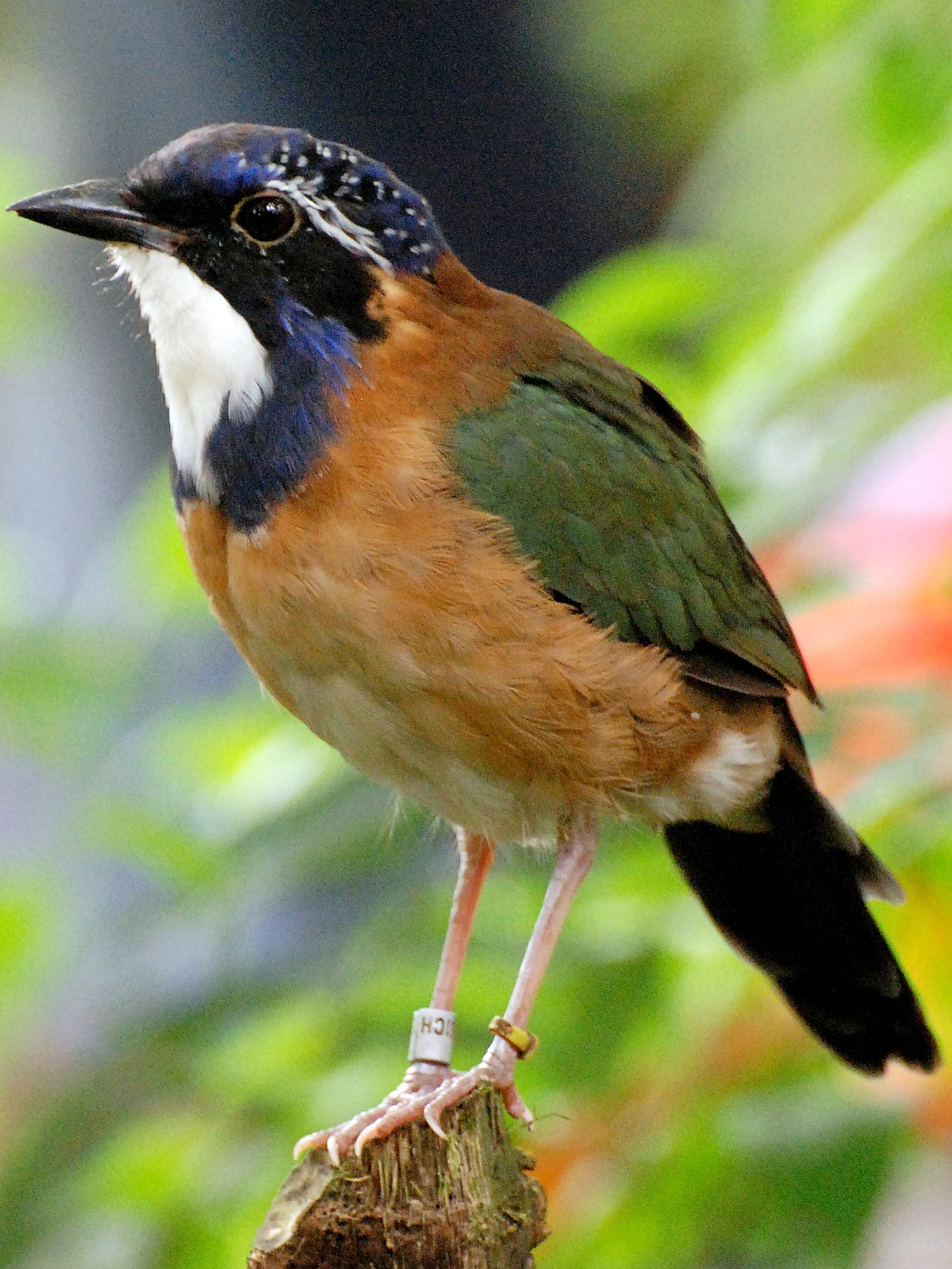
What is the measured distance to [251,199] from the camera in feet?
7.20

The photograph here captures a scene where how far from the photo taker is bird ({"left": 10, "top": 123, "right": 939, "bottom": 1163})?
7.13 ft

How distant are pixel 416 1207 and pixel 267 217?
1.23 m

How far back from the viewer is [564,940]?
2838 mm

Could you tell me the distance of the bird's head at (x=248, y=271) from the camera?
2.20 metres

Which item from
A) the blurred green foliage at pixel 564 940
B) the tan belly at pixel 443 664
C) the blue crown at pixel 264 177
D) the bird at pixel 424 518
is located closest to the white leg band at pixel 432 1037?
the bird at pixel 424 518

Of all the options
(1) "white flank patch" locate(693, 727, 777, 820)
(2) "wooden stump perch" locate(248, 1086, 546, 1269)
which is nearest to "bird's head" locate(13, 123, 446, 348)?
(1) "white flank patch" locate(693, 727, 777, 820)

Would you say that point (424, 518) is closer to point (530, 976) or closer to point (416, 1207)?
point (530, 976)

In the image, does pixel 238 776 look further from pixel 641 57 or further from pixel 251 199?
pixel 641 57

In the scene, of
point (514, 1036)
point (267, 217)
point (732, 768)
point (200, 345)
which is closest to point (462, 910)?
point (514, 1036)

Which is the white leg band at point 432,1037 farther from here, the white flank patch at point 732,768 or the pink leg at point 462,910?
the white flank patch at point 732,768

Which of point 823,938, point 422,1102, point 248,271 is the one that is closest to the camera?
point 422,1102

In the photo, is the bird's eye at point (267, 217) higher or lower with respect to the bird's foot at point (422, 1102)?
higher

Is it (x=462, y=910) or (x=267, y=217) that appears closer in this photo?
(x=267, y=217)

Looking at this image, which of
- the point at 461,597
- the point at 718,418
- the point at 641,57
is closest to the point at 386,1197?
the point at 461,597
